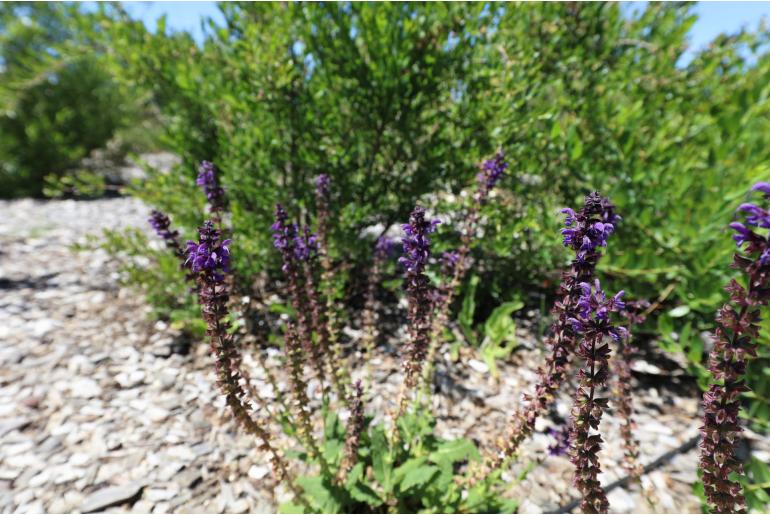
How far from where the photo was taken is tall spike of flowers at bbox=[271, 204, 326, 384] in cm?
227

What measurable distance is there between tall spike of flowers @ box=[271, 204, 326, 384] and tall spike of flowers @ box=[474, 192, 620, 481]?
1.15m

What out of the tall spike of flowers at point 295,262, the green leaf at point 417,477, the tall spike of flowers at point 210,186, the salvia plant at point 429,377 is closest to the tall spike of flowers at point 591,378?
the salvia plant at point 429,377

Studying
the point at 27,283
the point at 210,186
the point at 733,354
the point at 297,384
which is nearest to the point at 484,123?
the point at 210,186

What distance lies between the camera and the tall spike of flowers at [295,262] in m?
2.27

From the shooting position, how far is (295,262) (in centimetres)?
233

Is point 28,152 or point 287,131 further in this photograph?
point 28,152

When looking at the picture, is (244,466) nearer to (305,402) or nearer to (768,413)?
(305,402)

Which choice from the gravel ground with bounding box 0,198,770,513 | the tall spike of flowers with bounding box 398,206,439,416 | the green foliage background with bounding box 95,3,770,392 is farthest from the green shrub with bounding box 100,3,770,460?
the tall spike of flowers with bounding box 398,206,439,416

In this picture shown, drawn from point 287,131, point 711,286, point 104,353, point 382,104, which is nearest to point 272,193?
point 287,131

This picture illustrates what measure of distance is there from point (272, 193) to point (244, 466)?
7.11ft

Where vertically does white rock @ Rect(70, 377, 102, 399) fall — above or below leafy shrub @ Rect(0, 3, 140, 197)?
below

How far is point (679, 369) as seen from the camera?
3752mm

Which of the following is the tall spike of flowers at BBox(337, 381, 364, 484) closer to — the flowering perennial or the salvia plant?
the salvia plant

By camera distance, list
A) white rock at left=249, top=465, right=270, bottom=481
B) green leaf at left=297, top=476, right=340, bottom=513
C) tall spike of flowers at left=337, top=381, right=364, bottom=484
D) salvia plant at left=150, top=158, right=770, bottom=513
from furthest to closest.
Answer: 1. white rock at left=249, top=465, right=270, bottom=481
2. green leaf at left=297, top=476, right=340, bottom=513
3. tall spike of flowers at left=337, top=381, right=364, bottom=484
4. salvia plant at left=150, top=158, right=770, bottom=513
